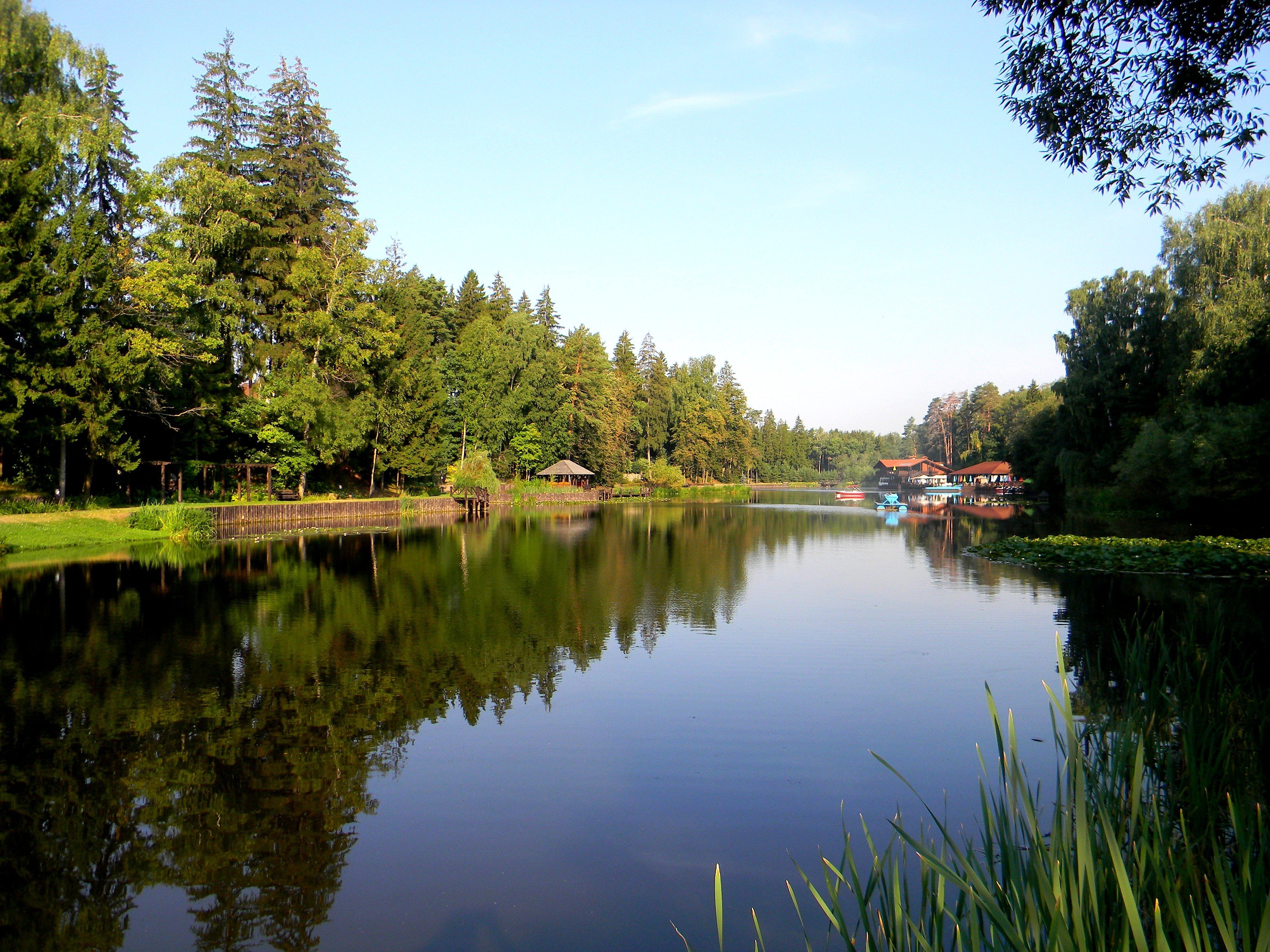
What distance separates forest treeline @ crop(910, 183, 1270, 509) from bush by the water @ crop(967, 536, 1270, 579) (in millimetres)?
6883

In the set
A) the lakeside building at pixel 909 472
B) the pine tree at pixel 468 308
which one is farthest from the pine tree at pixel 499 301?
the lakeside building at pixel 909 472

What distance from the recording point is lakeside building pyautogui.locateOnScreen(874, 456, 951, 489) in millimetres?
120562

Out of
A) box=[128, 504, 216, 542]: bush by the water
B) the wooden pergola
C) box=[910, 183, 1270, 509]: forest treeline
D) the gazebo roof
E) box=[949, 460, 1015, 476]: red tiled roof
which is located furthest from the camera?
Result: box=[949, 460, 1015, 476]: red tiled roof

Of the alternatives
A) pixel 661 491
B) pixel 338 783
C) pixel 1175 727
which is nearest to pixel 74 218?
pixel 338 783

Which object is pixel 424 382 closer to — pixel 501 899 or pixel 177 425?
pixel 177 425

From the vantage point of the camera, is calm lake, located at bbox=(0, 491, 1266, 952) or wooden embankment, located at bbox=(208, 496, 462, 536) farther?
wooden embankment, located at bbox=(208, 496, 462, 536)

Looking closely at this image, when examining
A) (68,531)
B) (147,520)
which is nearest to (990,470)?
(147,520)

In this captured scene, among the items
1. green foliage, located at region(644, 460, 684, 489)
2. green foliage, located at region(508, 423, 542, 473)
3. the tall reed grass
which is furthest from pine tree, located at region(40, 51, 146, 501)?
A: green foliage, located at region(644, 460, 684, 489)

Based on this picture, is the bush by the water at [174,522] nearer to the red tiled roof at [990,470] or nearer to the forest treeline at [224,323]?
the forest treeline at [224,323]

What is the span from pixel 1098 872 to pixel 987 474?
316ft

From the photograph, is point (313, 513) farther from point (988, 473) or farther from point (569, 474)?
point (988, 473)

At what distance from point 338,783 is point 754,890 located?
3.73 m

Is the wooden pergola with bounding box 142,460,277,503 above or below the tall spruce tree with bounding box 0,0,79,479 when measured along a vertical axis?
below

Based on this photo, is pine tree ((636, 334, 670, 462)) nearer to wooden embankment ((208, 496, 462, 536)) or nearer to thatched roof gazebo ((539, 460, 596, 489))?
thatched roof gazebo ((539, 460, 596, 489))
